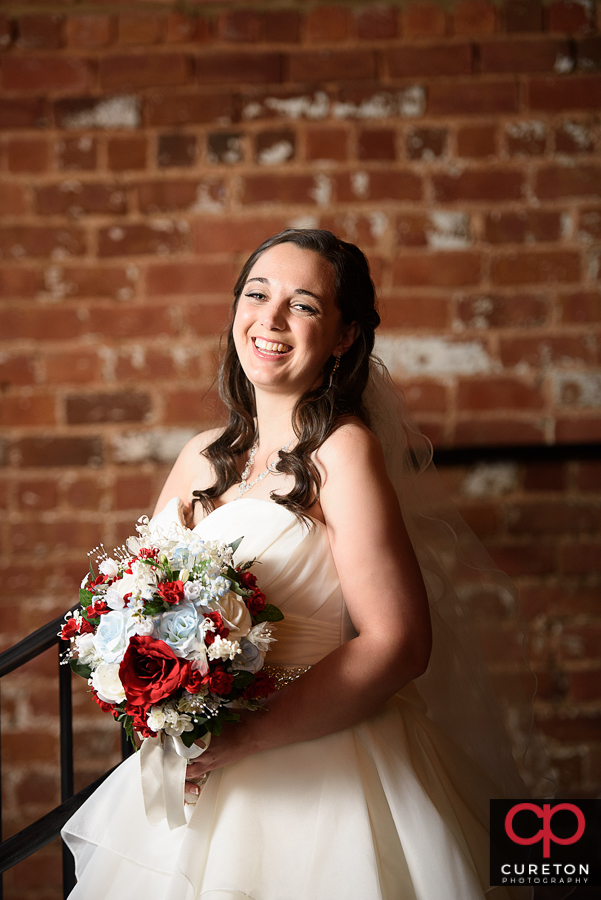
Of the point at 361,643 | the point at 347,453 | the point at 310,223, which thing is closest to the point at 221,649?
the point at 361,643

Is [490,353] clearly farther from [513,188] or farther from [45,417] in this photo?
[45,417]

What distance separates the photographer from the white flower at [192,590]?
3.97 feet

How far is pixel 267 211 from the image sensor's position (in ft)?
7.88

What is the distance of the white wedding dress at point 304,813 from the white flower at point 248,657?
0.77ft

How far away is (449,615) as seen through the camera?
1.79m

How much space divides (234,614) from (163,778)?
1.12ft

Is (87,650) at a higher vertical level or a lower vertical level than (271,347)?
lower

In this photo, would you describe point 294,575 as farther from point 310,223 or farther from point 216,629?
point 310,223

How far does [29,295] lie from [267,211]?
2.89ft

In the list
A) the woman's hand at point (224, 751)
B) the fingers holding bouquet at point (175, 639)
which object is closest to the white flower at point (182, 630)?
the fingers holding bouquet at point (175, 639)

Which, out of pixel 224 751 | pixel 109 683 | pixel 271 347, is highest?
pixel 271 347

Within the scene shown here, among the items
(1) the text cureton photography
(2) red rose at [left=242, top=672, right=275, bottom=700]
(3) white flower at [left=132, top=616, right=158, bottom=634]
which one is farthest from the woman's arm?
(1) the text cureton photography

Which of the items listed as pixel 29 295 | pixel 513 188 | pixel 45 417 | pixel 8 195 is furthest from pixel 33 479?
pixel 513 188

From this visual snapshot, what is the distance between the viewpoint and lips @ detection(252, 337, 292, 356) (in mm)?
1663
